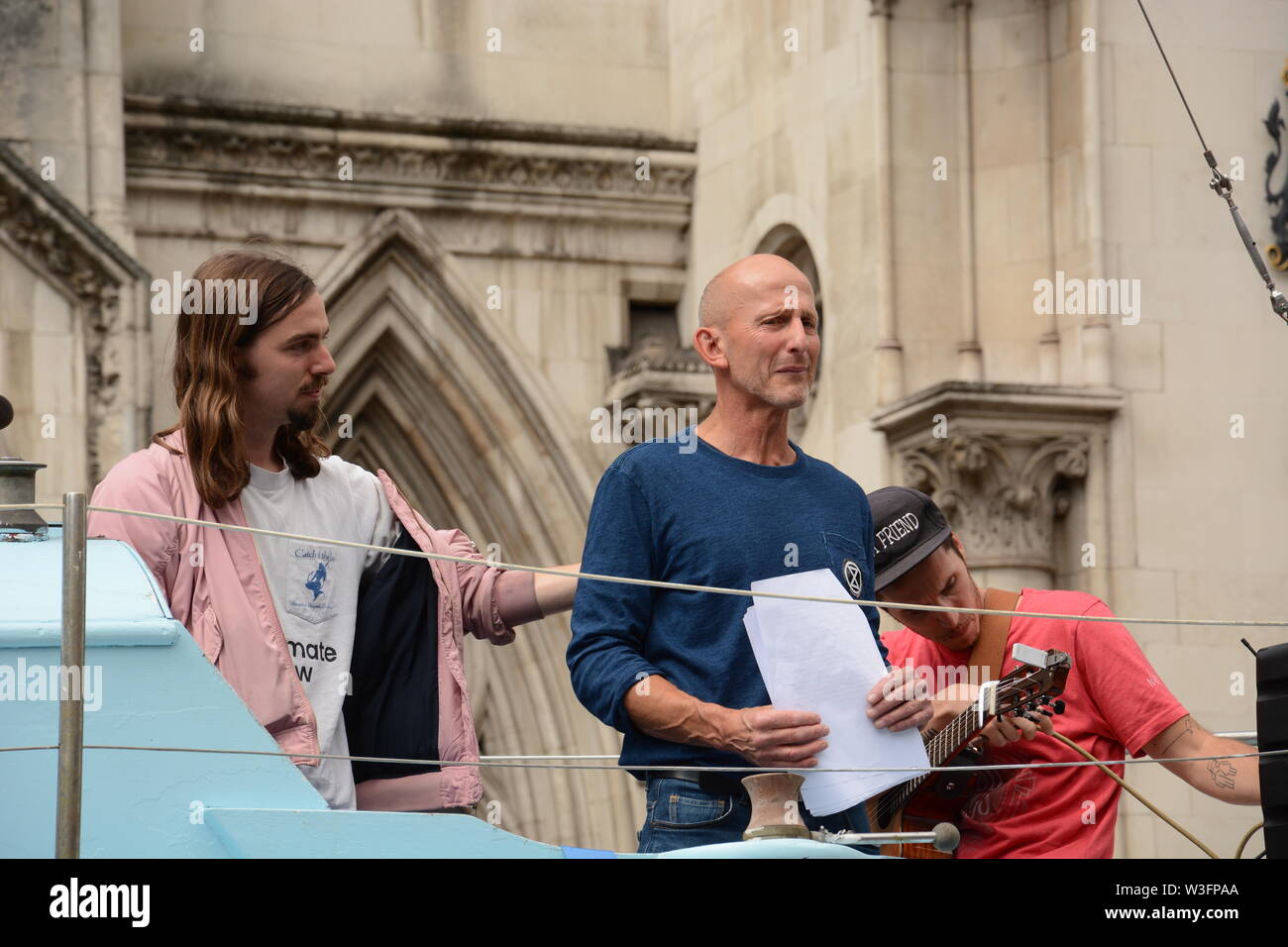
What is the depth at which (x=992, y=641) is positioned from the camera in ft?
13.2

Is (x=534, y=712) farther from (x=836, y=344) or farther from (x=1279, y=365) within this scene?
(x=1279, y=365)

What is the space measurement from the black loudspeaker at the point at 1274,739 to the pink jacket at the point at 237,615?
45.7 inches

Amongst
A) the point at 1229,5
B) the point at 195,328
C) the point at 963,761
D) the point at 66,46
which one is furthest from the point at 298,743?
the point at 66,46

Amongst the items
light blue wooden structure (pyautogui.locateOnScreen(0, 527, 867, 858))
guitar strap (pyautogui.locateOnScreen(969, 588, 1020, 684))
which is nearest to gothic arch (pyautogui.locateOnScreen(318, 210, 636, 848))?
guitar strap (pyautogui.locateOnScreen(969, 588, 1020, 684))

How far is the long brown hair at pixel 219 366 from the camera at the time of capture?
334 cm

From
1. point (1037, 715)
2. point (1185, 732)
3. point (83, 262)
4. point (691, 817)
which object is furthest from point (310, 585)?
point (83, 262)

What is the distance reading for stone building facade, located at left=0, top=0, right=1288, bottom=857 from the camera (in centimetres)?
856

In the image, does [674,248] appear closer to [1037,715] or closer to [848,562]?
[1037,715]

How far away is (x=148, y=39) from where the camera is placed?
35.4 feet

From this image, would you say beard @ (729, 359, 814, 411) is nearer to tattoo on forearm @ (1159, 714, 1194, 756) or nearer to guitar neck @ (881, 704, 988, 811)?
guitar neck @ (881, 704, 988, 811)

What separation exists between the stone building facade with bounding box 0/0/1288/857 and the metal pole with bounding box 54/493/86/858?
546 centimetres

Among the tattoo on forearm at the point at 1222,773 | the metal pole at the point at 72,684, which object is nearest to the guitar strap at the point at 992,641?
the tattoo on forearm at the point at 1222,773

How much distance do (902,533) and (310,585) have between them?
3.73ft

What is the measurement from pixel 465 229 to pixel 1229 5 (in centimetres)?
412
